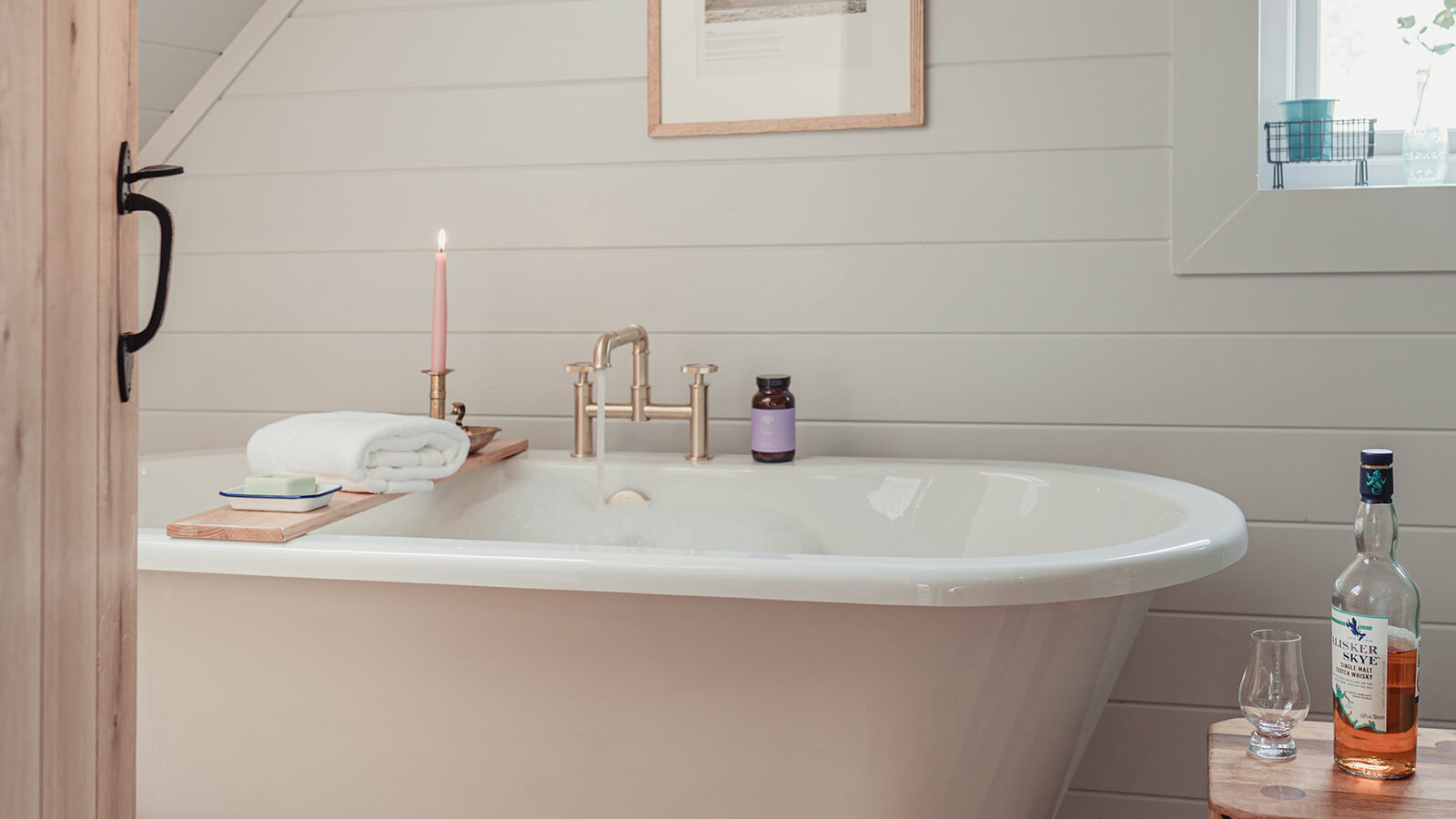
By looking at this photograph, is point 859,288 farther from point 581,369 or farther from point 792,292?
point 581,369

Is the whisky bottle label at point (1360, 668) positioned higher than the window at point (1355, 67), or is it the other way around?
the window at point (1355, 67)

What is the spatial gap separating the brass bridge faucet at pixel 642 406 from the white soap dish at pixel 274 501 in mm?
542

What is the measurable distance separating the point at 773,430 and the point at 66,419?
1.18 meters

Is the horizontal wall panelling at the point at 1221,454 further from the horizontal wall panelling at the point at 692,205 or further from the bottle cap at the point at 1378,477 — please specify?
the bottle cap at the point at 1378,477

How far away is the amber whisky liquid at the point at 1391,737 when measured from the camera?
90cm

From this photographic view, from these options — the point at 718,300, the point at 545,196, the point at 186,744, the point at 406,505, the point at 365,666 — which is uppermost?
the point at 545,196

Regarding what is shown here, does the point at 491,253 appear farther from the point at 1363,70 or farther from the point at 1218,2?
the point at 1363,70

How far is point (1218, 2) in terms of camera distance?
1.67 meters

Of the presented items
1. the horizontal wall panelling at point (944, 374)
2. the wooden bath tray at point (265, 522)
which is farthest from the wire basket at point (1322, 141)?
the wooden bath tray at point (265, 522)

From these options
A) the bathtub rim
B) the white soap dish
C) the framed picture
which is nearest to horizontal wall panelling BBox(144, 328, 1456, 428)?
the framed picture

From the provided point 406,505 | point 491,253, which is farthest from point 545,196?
point 406,505

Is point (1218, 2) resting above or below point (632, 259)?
above

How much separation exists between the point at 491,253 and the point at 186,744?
983 mm

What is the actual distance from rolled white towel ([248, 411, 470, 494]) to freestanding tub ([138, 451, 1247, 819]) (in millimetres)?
251
